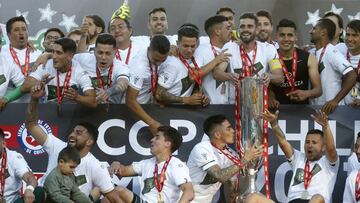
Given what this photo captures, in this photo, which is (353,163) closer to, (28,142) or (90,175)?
(90,175)

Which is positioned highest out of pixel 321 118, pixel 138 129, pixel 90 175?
pixel 321 118

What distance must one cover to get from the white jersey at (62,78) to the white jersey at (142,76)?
19.5 inches

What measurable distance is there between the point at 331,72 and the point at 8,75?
3.72 meters

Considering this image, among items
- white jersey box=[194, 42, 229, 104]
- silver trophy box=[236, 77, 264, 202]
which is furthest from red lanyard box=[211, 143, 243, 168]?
white jersey box=[194, 42, 229, 104]

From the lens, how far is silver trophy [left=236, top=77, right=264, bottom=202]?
539 inches

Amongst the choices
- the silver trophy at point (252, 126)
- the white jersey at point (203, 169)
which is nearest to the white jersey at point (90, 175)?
the white jersey at point (203, 169)

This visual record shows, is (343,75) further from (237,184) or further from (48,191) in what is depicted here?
(48,191)

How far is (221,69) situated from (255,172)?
1282mm

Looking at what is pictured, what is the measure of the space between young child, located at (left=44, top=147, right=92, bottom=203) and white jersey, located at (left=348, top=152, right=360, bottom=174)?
2.93 meters

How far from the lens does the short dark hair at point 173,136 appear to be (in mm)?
13609

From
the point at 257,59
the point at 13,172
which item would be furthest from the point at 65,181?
the point at 257,59

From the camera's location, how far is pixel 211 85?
1443 centimetres

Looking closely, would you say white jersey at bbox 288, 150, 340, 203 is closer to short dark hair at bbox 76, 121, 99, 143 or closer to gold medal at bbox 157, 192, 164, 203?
gold medal at bbox 157, 192, 164, 203

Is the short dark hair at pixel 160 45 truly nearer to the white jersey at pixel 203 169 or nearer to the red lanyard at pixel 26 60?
the white jersey at pixel 203 169
